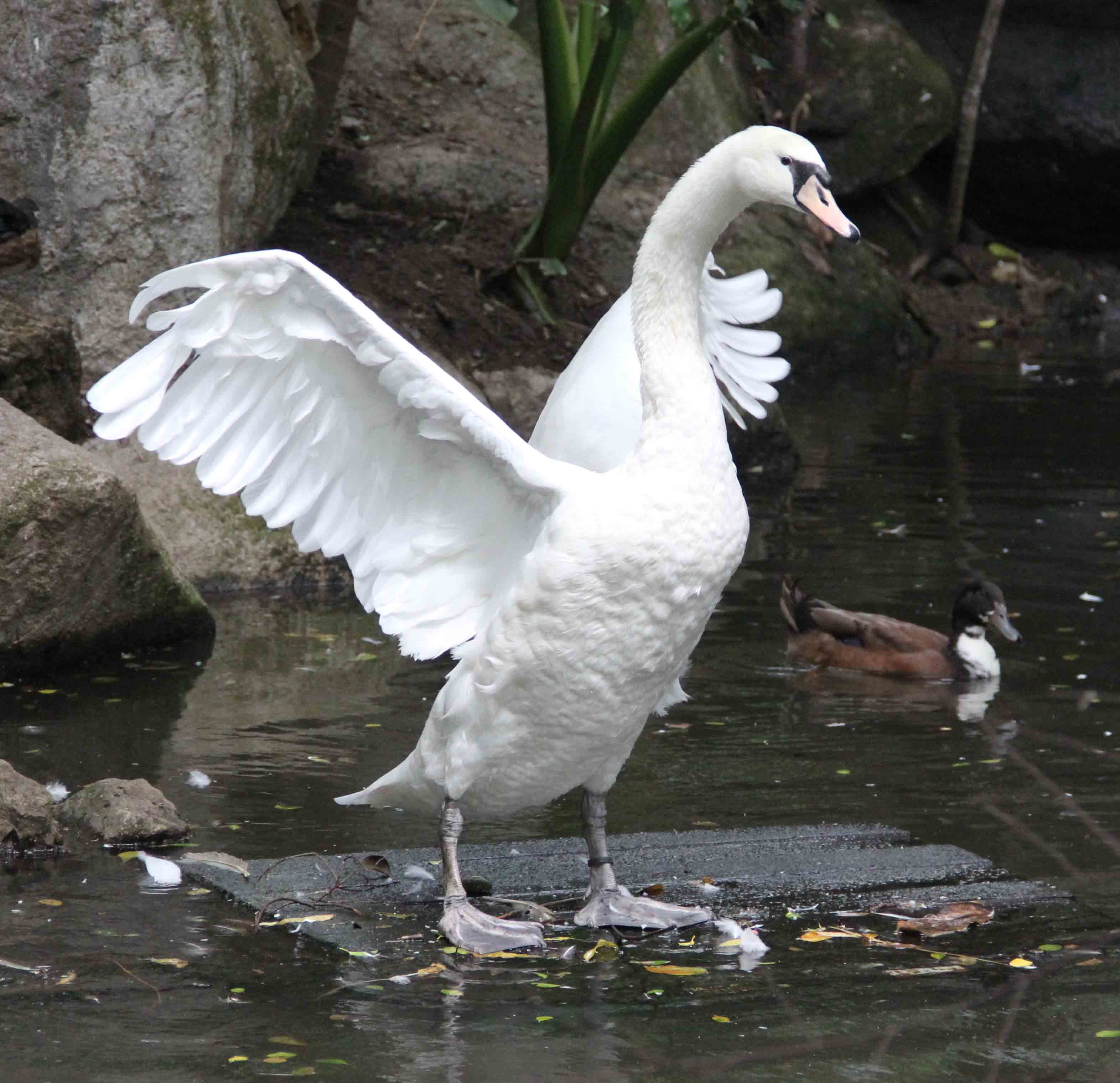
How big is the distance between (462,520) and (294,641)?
144 inches

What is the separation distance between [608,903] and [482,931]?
0.43 m

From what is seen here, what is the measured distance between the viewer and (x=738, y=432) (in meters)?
12.7

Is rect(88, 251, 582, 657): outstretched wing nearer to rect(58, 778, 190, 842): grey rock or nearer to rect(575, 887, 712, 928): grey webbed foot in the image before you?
rect(575, 887, 712, 928): grey webbed foot

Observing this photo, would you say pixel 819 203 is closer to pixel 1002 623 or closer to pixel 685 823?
pixel 685 823

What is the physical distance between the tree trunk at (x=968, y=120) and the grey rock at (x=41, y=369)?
46.3ft

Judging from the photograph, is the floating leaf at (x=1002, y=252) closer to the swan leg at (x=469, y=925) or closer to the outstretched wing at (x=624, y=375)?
the outstretched wing at (x=624, y=375)

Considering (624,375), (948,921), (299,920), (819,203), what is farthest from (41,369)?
(948,921)

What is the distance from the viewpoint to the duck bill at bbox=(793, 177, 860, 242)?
15.2 ft

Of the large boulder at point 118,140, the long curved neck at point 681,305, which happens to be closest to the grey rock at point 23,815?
the long curved neck at point 681,305

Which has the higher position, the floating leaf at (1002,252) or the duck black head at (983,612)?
the floating leaf at (1002,252)

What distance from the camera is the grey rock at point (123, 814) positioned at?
18.5 ft

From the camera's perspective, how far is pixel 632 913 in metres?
5.04

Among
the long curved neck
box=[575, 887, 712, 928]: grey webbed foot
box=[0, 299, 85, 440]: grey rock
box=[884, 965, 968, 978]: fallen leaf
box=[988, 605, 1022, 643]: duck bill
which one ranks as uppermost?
the long curved neck

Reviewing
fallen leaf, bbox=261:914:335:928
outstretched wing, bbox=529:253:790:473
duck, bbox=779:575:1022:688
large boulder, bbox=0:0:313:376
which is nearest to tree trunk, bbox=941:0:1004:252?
large boulder, bbox=0:0:313:376
